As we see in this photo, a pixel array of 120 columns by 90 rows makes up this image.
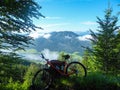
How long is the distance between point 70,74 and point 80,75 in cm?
79

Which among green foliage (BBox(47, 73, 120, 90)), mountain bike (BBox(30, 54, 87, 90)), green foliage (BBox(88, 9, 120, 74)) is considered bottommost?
green foliage (BBox(47, 73, 120, 90))

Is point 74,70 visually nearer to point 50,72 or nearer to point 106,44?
point 50,72

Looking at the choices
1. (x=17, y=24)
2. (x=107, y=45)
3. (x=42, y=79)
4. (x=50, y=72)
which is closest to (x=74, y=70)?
(x=50, y=72)

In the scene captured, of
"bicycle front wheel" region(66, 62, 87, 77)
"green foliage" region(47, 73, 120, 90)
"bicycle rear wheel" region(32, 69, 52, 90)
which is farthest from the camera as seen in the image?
"bicycle front wheel" region(66, 62, 87, 77)

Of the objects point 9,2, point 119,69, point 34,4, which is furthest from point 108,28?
point 9,2

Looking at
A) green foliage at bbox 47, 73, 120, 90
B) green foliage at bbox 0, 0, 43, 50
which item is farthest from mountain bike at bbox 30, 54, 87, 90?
green foliage at bbox 0, 0, 43, 50

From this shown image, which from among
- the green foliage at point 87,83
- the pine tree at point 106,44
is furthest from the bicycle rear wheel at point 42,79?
the pine tree at point 106,44

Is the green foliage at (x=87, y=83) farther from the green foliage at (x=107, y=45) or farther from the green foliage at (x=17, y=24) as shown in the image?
the green foliage at (x=107, y=45)

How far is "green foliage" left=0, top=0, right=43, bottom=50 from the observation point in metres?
14.8

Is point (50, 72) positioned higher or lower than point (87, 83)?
higher

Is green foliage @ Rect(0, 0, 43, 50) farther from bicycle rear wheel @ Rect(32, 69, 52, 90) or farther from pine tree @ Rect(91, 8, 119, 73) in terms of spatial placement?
pine tree @ Rect(91, 8, 119, 73)

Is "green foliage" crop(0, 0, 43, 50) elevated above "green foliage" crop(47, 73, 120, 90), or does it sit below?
above

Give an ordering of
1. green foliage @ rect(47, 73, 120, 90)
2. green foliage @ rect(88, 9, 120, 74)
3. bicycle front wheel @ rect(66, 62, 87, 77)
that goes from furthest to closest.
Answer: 1. green foliage @ rect(88, 9, 120, 74)
2. bicycle front wheel @ rect(66, 62, 87, 77)
3. green foliage @ rect(47, 73, 120, 90)

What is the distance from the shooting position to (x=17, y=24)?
15578mm
